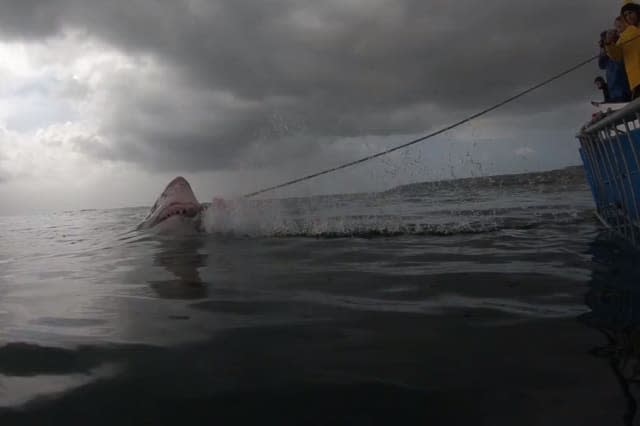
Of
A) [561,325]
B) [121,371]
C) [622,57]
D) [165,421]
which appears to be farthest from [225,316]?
[622,57]

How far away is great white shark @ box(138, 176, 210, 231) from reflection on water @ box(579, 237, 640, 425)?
8.22 meters

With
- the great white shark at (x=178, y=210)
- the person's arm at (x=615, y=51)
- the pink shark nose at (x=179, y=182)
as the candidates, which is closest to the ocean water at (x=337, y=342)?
the person's arm at (x=615, y=51)

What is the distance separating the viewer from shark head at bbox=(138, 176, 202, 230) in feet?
35.0

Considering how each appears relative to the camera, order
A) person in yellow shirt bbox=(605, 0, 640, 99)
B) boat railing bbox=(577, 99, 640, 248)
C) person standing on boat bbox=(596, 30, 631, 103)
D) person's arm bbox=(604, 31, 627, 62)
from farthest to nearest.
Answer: person standing on boat bbox=(596, 30, 631, 103), person's arm bbox=(604, 31, 627, 62), person in yellow shirt bbox=(605, 0, 640, 99), boat railing bbox=(577, 99, 640, 248)

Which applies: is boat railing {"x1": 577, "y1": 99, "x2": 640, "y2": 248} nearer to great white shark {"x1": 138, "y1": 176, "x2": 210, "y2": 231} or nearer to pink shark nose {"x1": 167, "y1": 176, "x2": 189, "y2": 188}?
great white shark {"x1": 138, "y1": 176, "x2": 210, "y2": 231}

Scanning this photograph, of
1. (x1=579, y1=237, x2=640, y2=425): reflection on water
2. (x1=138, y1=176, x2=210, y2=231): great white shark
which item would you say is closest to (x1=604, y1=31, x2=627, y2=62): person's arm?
(x1=579, y1=237, x2=640, y2=425): reflection on water

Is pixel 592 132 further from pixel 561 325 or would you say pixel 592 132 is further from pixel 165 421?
pixel 165 421

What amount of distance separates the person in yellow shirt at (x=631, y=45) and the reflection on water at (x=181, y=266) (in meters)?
5.76

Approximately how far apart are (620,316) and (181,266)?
15.7 feet

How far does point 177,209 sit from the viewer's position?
35.5 ft

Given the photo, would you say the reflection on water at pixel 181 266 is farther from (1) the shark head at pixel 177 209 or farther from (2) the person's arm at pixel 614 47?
(2) the person's arm at pixel 614 47

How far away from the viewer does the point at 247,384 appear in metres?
2.19

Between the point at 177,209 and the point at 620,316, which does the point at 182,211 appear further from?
the point at 620,316

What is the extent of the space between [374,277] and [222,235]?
5.80m
